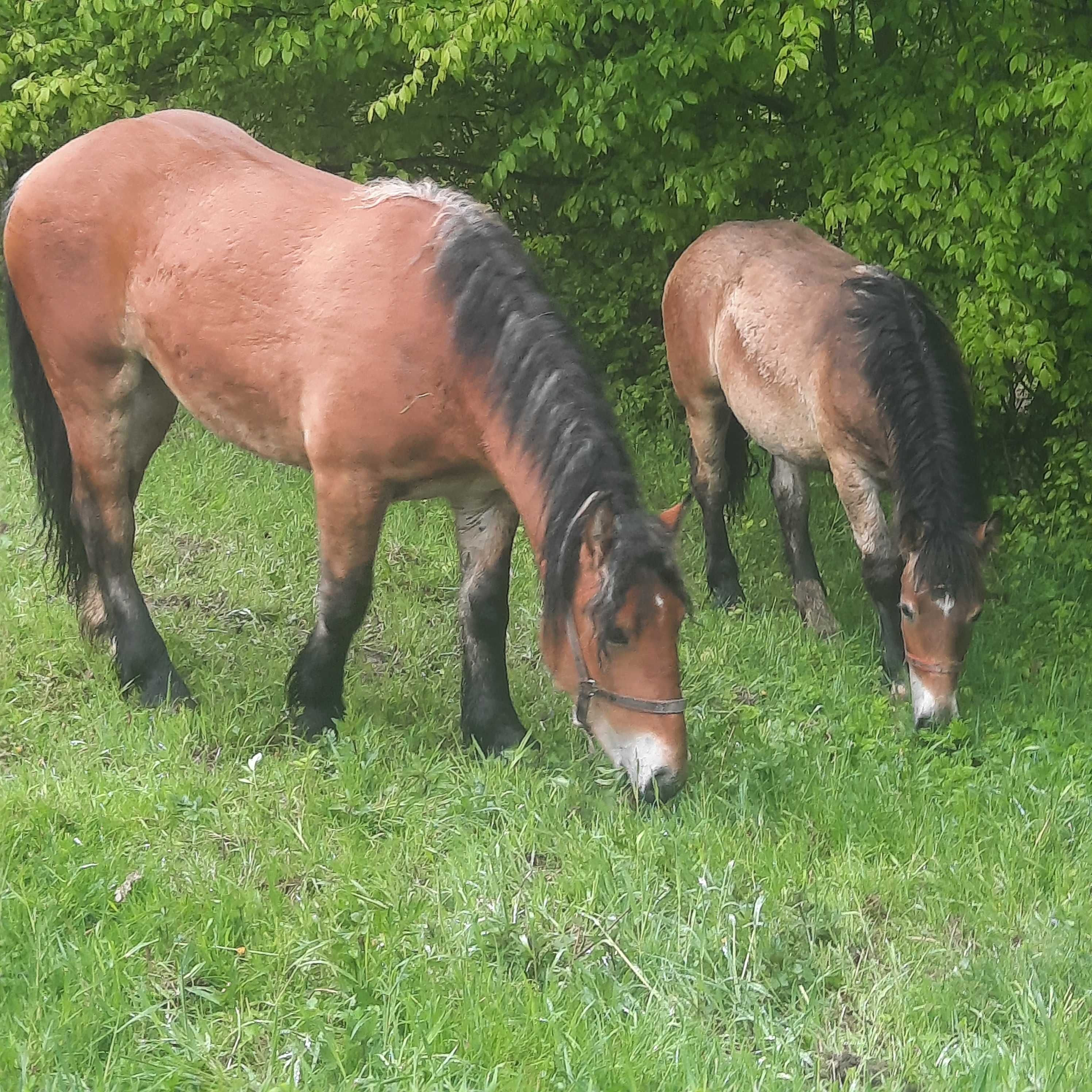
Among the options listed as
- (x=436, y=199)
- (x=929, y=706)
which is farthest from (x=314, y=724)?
(x=929, y=706)

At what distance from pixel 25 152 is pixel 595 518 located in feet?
28.7

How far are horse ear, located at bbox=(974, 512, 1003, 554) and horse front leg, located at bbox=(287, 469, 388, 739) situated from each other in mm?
2385

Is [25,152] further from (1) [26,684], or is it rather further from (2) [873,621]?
(2) [873,621]

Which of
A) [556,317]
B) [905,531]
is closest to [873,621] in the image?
[905,531]

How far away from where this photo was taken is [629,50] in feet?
21.4

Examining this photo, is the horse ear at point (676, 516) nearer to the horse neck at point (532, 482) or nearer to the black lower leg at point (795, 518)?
the horse neck at point (532, 482)

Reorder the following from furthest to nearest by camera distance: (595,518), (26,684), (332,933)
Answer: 1. (26,684)
2. (595,518)
3. (332,933)

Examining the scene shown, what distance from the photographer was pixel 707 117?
701 cm

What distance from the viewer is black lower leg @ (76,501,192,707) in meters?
4.44

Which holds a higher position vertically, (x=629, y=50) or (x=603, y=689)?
(x=629, y=50)

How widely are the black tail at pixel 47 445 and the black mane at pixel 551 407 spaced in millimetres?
2116

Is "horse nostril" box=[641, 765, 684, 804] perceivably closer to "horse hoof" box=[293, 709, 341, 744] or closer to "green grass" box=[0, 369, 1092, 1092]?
"green grass" box=[0, 369, 1092, 1092]

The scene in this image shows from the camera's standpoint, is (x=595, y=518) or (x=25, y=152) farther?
(x=25, y=152)

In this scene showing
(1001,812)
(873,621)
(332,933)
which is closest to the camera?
(332,933)
